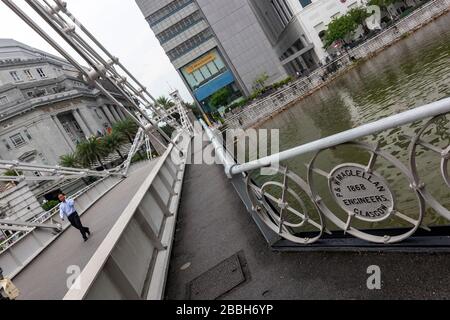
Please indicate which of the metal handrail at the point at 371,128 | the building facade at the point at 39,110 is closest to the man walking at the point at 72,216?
the metal handrail at the point at 371,128

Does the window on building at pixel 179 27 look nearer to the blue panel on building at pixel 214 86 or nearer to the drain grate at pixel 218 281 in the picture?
the blue panel on building at pixel 214 86

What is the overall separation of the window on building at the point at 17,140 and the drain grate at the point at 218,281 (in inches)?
2484

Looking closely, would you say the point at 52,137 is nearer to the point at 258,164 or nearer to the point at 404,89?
the point at 404,89

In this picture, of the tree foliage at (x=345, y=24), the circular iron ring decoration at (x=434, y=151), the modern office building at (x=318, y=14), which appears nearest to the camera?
the circular iron ring decoration at (x=434, y=151)

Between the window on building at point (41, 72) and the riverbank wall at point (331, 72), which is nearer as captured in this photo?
the riverbank wall at point (331, 72)

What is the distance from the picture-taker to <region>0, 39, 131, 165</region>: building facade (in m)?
60.0

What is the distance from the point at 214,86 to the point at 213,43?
814cm

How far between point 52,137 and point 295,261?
6624 cm

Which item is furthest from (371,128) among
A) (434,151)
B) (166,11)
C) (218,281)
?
(166,11)

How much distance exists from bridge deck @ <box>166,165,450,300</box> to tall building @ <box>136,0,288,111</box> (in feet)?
222

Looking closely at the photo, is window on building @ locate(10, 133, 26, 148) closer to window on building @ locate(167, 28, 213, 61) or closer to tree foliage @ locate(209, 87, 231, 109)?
window on building @ locate(167, 28, 213, 61)

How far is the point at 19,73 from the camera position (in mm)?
66750

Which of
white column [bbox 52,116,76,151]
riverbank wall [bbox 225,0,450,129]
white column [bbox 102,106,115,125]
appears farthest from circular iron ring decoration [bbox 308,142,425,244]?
white column [bbox 102,106,115,125]

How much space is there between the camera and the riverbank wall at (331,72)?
45250 mm
